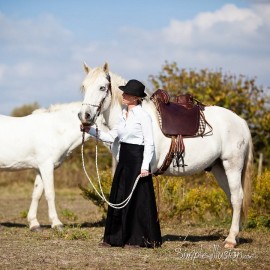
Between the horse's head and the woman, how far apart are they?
0.19 metres

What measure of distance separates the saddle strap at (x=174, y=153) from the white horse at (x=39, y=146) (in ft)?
7.32

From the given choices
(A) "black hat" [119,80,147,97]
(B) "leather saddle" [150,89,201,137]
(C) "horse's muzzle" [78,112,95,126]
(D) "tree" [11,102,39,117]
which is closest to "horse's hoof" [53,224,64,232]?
(C) "horse's muzzle" [78,112,95,126]

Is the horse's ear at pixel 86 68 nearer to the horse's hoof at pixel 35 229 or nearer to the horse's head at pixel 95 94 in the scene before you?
the horse's head at pixel 95 94

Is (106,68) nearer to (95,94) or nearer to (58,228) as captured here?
(95,94)

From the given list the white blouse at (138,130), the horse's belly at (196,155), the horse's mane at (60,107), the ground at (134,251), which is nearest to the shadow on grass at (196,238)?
the ground at (134,251)

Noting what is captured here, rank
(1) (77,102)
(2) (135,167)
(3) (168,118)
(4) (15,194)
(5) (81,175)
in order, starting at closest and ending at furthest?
(2) (135,167) → (3) (168,118) → (1) (77,102) → (4) (15,194) → (5) (81,175)

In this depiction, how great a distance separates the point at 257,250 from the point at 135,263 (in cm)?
197

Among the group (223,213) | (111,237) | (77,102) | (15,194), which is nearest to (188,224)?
(223,213)

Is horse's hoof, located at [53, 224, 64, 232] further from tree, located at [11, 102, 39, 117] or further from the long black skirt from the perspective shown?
tree, located at [11, 102, 39, 117]

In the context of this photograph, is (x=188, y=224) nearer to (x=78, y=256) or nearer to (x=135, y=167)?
(x=135, y=167)

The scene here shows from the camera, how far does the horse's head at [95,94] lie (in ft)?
23.5

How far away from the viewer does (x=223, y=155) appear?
26.1 feet

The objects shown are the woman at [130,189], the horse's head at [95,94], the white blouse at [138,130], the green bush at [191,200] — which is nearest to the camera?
the white blouse at [138,130]

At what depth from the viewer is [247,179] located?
323 inches
